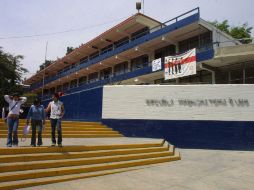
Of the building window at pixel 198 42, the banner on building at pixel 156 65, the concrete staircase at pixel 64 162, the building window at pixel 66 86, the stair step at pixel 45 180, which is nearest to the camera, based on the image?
the stair step at pixel 45 180

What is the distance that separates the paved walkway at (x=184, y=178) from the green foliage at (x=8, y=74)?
82.8ft

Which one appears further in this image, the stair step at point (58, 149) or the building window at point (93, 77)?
the building window at point (93, 77)

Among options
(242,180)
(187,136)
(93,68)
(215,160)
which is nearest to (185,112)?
(187,136)

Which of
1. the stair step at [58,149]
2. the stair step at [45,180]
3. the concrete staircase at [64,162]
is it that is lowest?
the stair step at [45,180]

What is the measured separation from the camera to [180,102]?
14.0 meters

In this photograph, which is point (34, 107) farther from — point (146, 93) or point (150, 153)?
point (146, 93)

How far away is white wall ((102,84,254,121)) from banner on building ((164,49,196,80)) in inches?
131

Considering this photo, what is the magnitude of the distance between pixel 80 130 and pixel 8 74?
2082 centimetres

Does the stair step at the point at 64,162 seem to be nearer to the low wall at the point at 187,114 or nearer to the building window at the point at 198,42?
the low wall at the point at 187,114

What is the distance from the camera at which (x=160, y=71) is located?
20.5m

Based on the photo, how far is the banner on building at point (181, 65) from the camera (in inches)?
674

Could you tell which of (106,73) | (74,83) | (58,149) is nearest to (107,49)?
(106,73)

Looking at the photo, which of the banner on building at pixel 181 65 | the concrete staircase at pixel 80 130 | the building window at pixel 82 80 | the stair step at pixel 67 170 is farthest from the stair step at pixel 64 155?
the building window at pixel 82 80

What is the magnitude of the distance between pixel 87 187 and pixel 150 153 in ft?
14.3
